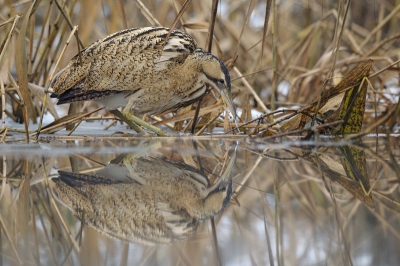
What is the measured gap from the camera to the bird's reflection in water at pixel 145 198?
4.26ft

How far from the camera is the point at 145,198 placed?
1585 mm

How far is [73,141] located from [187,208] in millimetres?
1740

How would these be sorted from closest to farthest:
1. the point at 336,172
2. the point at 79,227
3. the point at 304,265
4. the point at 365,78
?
the point at 304,265 < the point at 79,227 < the point at 336,172 < the point at 365,78

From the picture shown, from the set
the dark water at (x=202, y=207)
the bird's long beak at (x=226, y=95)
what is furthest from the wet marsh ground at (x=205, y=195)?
the bird's long beak at (x=226, y=95)

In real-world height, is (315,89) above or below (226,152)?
above

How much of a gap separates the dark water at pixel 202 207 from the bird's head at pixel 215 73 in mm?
987

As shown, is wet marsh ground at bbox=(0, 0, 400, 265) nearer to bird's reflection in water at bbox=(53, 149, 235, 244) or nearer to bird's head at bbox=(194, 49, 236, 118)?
bird's reflection in water at bbox=(53, 149, 235, 244)

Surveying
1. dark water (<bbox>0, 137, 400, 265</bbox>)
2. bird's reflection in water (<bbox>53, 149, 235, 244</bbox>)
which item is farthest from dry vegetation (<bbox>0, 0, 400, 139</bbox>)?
bird's reflection in water (<bbox>53, 149, 235, 244</bbox>)

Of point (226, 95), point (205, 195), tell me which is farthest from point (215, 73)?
point (205, 195)

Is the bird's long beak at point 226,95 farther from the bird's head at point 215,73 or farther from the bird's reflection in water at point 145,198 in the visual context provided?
the bird's reflection in water at point 145,198

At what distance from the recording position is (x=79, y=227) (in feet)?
4.38

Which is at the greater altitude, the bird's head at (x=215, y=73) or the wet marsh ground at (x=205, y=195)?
the bird's head at (x=215, y=73)

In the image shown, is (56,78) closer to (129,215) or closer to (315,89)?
(315,89)

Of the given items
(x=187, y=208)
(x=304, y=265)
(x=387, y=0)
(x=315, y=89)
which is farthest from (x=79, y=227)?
(x=387, y=0)
